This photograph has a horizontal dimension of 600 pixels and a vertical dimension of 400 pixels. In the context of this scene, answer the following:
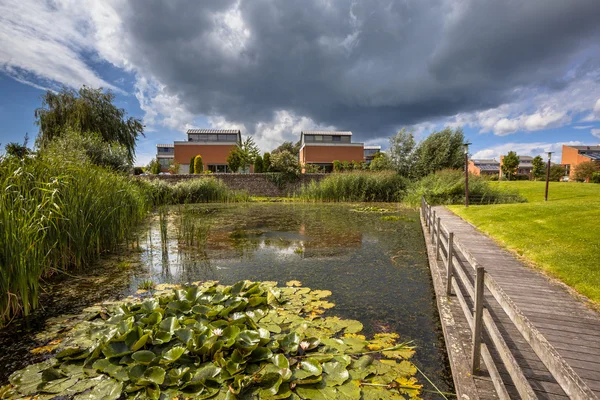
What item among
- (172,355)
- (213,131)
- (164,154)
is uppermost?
(213,131)

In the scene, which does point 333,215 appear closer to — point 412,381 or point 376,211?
point 376,211

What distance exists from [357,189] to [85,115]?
17.4 metres

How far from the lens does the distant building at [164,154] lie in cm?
3883

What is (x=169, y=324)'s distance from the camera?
3.02 metres

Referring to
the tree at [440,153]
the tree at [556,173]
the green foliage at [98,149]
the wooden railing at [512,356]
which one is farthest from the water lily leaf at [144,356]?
the tree at [556,173]

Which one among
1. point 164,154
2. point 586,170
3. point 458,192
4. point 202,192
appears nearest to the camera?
point 458,192

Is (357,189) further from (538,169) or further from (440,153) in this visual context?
(538,169)

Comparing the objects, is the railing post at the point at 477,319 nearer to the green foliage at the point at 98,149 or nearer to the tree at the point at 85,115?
the green foliage at the point at 98,149

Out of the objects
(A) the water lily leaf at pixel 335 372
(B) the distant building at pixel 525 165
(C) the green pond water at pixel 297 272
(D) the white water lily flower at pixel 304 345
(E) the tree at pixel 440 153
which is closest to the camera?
(A) the water lily leaf at pixel 335 372

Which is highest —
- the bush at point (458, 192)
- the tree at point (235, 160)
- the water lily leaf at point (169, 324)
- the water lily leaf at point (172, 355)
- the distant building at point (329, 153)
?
the distant building at point (329, 153)

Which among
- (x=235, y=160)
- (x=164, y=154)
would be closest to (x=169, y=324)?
(x=235, y=160)

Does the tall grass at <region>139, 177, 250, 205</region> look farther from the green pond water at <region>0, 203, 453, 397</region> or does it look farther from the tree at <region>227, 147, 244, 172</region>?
the tree at <region>227, 147, 244, 172</region>

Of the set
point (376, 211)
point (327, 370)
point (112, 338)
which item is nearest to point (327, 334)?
point (327, 370)

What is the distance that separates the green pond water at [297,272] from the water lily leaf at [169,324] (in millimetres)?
1018
